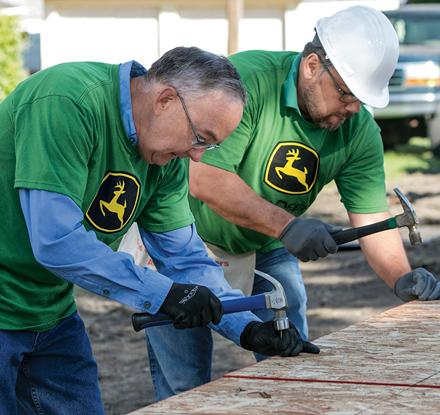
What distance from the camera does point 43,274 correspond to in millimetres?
3740

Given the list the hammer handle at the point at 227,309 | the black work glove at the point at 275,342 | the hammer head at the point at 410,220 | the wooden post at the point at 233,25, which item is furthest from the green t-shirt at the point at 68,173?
the wooden post at the point at 233,25

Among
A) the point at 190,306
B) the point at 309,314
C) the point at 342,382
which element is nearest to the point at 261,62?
the point at 190,306

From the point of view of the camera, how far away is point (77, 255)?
3270 mm

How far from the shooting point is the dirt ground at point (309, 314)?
7023mm

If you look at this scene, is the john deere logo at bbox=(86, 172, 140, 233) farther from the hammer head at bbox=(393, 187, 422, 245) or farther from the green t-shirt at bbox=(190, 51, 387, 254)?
the hammer head at bbox=(393, 187, 422, 245)

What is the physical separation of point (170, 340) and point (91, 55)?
17.8m

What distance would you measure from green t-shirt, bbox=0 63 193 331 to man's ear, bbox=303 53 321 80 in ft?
2.72

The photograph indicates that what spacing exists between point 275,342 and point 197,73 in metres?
0.93

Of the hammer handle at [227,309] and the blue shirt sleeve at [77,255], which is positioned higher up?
the blue shirt sleeve at [77,255]

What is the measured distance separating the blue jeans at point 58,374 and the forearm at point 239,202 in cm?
82

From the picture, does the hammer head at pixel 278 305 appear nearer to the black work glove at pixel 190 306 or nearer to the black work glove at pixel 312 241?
the black work glove at pixel 190 306

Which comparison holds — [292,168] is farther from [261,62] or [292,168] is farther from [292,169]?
[261,62]

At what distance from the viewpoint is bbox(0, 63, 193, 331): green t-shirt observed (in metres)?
3.31

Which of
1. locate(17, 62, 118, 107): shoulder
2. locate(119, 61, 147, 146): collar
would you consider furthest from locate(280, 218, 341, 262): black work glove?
locate(17, 62, 118, 107): shoulder
